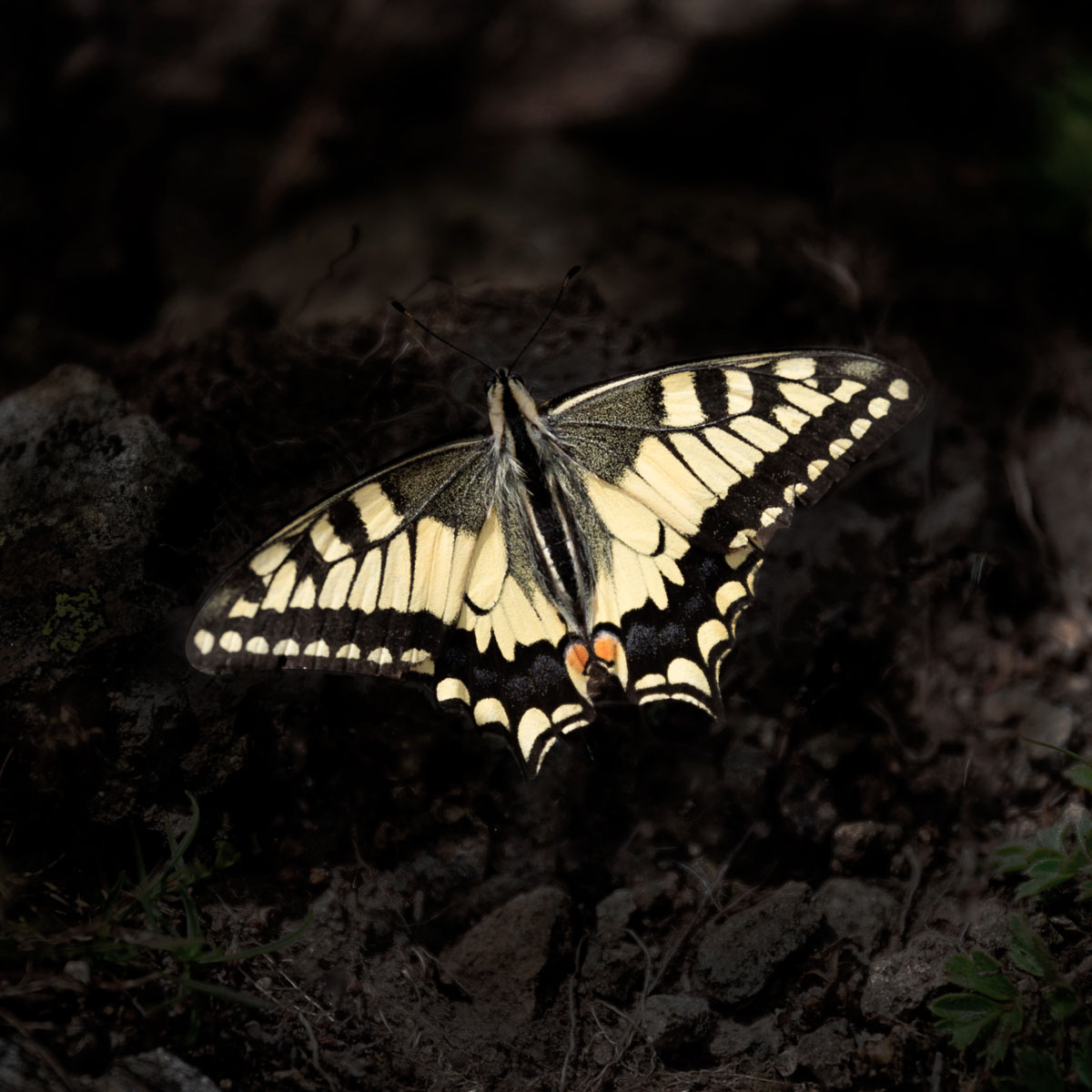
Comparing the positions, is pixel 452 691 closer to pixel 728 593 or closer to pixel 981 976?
pixel 728 593

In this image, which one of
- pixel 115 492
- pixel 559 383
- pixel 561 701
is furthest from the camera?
pixel 559 383

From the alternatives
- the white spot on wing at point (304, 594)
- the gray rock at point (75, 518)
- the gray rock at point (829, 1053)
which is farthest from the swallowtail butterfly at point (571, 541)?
the gray rock at point (829, 1053)

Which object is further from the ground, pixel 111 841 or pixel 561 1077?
pixel 111 841

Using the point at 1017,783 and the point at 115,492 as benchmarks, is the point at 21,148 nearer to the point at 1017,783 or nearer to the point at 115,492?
the point at 115,492

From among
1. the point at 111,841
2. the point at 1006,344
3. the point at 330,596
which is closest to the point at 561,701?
the point at 330,596

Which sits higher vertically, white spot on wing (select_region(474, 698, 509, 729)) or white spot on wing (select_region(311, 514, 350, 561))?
white spot on wing (select_region(311, 514, 350, 561))

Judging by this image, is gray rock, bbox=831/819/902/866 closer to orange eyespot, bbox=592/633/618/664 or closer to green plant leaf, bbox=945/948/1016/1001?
green plant leaf, bbox=945/948/1016/1001

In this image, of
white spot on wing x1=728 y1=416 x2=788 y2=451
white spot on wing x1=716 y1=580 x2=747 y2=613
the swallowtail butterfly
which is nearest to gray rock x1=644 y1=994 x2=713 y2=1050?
the swallowtail butterfly

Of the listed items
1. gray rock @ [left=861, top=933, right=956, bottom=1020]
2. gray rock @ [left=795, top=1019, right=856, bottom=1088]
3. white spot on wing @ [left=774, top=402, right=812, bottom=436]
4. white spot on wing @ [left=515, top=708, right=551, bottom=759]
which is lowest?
gray rock @ [left=795, top=1019, right=856, bottom=1088]

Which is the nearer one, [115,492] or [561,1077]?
[561,1077]
